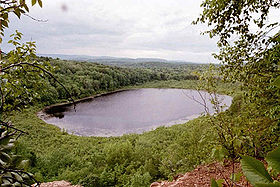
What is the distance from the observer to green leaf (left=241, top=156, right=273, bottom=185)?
44 centimetres

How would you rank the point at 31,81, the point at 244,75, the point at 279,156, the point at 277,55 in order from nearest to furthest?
the point at 279,156, the point at 31,81, the point at 277,55, the point at 244,75

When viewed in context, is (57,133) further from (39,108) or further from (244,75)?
(244,75)

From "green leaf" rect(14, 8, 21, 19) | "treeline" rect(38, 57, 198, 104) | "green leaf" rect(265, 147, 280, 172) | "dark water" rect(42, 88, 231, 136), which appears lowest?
"dark water" rect(42, 88, 231, 136)

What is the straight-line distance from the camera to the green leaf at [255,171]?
1.44 ft

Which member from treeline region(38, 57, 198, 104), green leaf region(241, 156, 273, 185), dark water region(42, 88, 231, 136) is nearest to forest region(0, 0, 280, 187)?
green leaf region(241, 156, 273, 185)

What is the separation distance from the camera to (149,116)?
106 ft

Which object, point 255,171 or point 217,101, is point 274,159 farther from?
point 217,101

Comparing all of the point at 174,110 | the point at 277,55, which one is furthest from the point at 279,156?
the point at 174,110

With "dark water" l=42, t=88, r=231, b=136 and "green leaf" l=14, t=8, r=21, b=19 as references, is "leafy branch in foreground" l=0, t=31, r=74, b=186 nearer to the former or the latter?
"green leaf" l=14, t=8, r=21, b=19

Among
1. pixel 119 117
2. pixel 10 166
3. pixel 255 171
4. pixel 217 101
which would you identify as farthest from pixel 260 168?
pixel 119 117

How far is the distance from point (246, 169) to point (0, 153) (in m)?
0.87

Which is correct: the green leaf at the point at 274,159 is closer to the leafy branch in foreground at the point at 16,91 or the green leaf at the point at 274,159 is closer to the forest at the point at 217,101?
the forest at the point at 217,101

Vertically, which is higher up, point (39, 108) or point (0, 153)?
point (0, 153)

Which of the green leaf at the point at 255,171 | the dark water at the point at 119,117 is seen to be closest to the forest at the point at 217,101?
the green leaf at the point at 255,171
